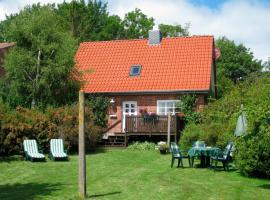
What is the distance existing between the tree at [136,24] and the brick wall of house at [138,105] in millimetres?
25057

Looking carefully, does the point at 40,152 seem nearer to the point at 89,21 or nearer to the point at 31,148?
the point at 31,148

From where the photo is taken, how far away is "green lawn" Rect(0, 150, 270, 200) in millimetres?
12656

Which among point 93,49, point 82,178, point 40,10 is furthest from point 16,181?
point 93,49

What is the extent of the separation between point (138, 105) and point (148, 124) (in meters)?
2.96

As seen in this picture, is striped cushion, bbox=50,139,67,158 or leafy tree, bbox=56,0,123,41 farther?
leafy tree, bbox=56,0,123,41

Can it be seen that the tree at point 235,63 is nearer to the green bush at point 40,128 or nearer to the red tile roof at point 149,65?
the red tile roof at point 149,65

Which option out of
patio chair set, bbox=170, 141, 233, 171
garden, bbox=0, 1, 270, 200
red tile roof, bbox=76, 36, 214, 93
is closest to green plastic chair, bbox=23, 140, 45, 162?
garden, bbox=0, 1, 270, 200

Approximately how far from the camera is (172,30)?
56.9 metres

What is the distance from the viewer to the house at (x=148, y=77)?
2825cm

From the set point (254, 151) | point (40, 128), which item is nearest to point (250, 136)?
point (254, 151)

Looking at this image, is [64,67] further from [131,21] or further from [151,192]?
[131,21]

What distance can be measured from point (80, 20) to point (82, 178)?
3734 cm

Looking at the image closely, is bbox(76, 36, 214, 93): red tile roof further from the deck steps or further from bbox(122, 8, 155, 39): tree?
bbox(122, 8, 155, 39): tree

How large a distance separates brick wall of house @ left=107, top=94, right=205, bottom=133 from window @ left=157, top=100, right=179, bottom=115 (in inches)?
7.1
